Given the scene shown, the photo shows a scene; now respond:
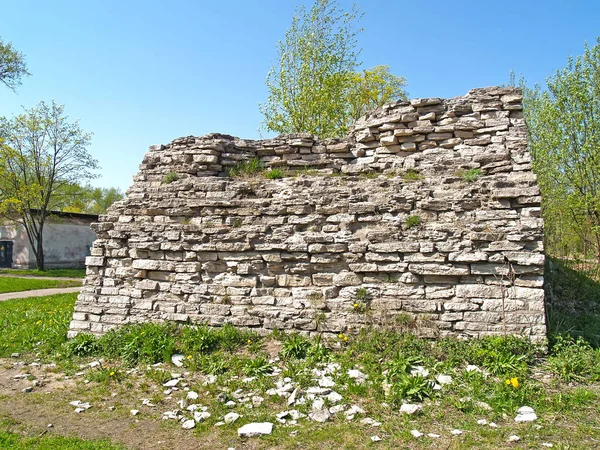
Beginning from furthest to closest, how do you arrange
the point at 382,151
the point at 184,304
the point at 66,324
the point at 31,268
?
the point at 31,268
the point at 66,324
the point at 382,151
the point at 184,304

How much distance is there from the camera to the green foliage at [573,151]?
16.0 metres

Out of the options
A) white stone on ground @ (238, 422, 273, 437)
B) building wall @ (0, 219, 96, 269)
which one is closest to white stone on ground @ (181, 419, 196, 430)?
white stone on ground @ (238, 422, 273, 437)

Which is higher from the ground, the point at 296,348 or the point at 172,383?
the point at 296,348

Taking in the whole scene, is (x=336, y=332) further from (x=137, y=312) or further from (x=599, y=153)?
(x=599, y=153)

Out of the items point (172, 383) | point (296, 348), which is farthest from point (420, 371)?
point (172, 383)

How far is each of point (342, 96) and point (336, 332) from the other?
16.6 metres

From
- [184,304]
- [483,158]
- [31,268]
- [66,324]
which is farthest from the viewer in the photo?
[31,268]

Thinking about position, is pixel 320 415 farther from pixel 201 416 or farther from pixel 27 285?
pixel 27 285

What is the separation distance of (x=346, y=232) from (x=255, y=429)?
10.4 ft

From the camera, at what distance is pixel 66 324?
8141 millimetres

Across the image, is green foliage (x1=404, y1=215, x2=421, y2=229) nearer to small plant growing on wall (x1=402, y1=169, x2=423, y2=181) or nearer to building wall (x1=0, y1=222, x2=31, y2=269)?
small plant growing on wall (x1=402, y1=169, x2=423, y2=181)

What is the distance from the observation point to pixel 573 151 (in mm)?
16594

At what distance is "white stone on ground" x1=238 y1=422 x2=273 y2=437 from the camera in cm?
420

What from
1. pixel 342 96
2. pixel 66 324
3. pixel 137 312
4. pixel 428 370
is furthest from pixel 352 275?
pixel 342 96
